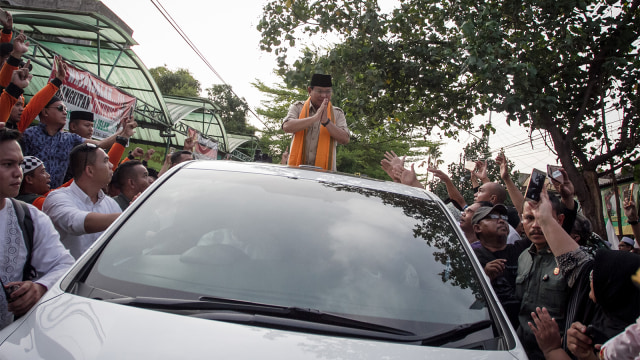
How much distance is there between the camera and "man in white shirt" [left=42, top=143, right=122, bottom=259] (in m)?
3.20

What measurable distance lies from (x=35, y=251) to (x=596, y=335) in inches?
108

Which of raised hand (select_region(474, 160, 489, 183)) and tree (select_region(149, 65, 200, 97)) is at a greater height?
tree (select_region(149, 65, 200, 97))

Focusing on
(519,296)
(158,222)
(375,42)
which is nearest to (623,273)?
(519,296)

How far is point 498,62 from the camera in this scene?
7301mm

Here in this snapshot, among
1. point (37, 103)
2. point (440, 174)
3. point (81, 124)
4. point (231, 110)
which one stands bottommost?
point (440, 174)

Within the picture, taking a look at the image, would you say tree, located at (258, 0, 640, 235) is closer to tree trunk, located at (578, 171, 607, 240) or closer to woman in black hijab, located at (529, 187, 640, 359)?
tree trunk, located at (578, 171, 607, 240)

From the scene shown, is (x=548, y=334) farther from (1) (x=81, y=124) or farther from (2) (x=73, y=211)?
(1) (x=81, y=124)

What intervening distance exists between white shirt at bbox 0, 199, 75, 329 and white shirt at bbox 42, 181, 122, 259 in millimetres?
587

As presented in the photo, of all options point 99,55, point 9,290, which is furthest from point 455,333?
point 99,55

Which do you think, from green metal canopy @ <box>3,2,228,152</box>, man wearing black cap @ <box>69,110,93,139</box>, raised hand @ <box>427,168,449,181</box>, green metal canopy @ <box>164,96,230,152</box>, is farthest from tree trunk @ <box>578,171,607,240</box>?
green metal canopy @ <box>164,96,230,152</box>

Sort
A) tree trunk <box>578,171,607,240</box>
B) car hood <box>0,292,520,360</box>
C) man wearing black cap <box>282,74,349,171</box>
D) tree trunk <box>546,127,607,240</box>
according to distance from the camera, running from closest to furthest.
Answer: car hood <box>0,292,520,360</box>, man wearing black cap <box>282,74,349,171</box>, tree trunk <box>546,127,607,240</box>, tree trunk <box>578,171,607,240</box>

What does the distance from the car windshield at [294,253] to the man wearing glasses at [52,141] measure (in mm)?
2897

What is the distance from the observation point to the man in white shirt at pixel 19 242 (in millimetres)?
2438

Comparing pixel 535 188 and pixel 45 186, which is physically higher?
pixel 535 188
